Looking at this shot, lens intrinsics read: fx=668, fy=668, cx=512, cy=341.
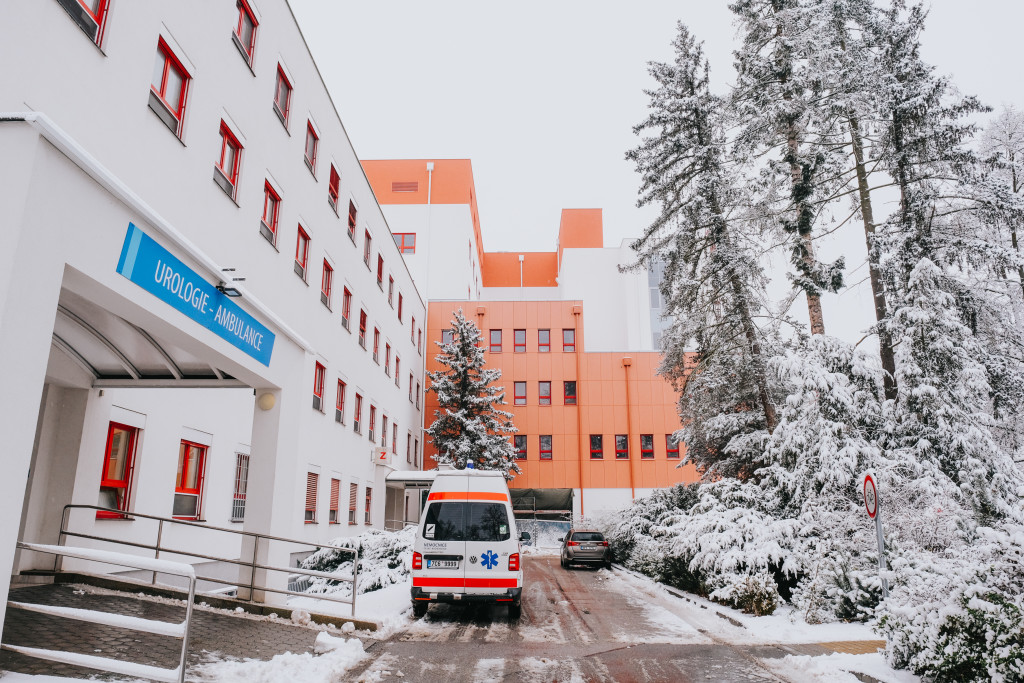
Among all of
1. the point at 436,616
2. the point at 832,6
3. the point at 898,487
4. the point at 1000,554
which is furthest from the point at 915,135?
the point at 436,616

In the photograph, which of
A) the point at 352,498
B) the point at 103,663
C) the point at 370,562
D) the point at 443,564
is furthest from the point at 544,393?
the point at 103,663

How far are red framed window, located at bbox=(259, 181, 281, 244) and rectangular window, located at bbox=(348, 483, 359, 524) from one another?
422 inches

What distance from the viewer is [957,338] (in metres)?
14.5

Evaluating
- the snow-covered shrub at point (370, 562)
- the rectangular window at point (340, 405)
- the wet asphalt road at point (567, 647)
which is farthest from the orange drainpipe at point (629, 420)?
the wet asphalt road at point (567, 647)

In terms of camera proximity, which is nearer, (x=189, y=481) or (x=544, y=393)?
(x=189, y=481)

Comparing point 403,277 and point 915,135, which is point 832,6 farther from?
point 403,277

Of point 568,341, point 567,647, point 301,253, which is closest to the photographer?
point 567,647

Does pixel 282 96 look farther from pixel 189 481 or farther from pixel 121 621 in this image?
pixel 121 621

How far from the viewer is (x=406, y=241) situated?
156ft

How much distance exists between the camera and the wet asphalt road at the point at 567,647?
7.57 meters

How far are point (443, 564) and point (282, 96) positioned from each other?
1282 centimetres

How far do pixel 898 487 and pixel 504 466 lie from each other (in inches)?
1064

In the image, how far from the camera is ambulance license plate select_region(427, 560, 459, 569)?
38.0ft

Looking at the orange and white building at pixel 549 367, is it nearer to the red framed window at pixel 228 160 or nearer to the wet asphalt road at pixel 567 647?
the wet asphalt road at pixel 567 647
